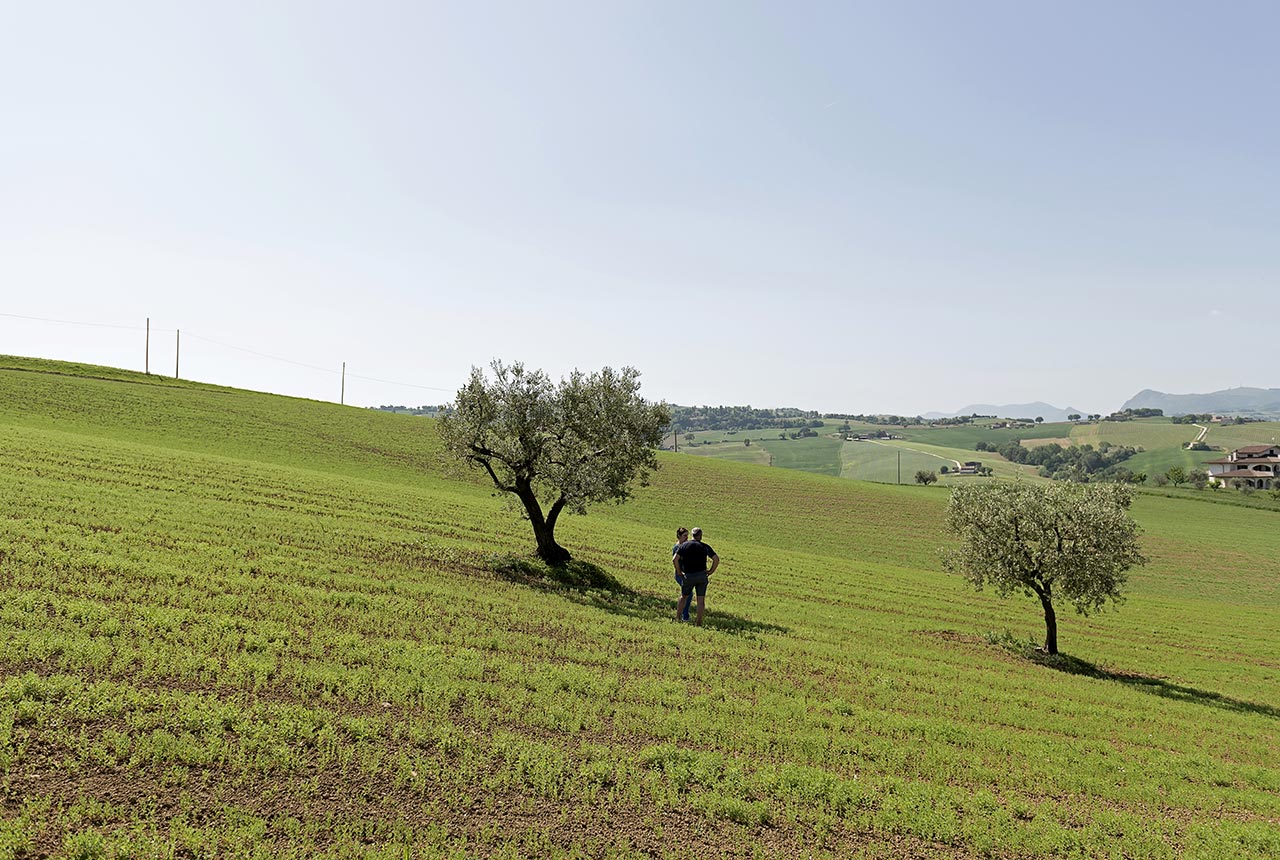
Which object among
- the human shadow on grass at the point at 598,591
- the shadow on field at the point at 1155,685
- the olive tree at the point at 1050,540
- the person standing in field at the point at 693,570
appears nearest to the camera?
the person standing in field at the point at 693,570

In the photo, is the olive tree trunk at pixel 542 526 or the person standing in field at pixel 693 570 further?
the olive tree trunk at pixel 542 526

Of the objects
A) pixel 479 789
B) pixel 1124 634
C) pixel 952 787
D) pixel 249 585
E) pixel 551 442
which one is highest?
pixel 551 442

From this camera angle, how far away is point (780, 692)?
631 inches

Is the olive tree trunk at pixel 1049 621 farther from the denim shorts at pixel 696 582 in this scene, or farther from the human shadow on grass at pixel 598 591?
the denim shorts at pixel 696 582

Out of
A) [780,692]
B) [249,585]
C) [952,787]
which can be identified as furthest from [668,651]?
[249,585]

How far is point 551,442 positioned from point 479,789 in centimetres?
1807

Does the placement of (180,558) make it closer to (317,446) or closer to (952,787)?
(952,787)

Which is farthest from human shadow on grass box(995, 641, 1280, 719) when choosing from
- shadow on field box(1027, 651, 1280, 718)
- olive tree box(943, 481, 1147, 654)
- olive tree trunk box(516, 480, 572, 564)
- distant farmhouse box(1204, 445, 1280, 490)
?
distant farmhouse box(1204, 445, 1280, 490)

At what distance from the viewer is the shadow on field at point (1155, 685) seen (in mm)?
22844

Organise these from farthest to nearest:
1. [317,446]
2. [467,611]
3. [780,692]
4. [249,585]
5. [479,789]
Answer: [317,446]
[467,611]
[249,585]
[780,692]
[479,789]

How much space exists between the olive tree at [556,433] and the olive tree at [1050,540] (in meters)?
14.6

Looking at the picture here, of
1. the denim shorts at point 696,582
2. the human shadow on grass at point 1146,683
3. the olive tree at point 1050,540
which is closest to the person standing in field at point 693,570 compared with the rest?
the denim shorts at point 696,582

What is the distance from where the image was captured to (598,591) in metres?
24.8

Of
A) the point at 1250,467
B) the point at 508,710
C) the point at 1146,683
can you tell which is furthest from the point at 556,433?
the point at 1250,467
